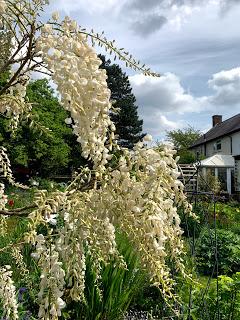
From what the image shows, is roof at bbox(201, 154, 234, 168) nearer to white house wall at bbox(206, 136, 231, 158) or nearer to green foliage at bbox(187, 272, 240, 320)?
white house wall at bbox(206, 136, 231, 158)

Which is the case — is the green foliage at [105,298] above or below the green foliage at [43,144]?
below

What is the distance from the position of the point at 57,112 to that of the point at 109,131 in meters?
34.2

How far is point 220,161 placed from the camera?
38.2 m

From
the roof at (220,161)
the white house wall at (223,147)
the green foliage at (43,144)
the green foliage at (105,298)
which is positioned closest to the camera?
the green foliage at (105,298)

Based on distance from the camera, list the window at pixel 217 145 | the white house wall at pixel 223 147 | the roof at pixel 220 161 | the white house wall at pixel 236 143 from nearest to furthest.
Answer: the roof at pixel 220 161 < the white house wall at pixel 236 143 < the white house wall at pixel 223 147 < the window at pixel 217 145

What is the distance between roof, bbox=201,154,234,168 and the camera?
37375 millimetres

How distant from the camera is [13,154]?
30.4 meters

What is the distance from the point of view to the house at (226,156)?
36594mm

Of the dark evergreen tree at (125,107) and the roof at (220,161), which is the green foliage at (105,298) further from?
the dark evergreen tree at (125,107)

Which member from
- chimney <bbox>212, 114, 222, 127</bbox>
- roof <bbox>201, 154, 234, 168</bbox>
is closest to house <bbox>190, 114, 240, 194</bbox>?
roof <bbox>201, 154, 234, 168</bbox>

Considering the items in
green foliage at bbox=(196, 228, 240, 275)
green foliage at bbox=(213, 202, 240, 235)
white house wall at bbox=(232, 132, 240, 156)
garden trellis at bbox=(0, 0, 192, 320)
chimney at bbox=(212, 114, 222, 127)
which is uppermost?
chimney at bbox=(212, 114, 222, 127)

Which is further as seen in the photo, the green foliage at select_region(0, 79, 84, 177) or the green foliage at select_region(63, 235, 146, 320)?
the green foliage at select_region(0, 79, 84, 177)

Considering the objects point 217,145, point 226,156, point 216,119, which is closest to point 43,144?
point 226,156

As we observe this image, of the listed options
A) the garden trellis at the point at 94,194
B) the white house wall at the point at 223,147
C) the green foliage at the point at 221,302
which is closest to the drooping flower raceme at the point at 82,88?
the garden trellis at the point at 94,194
